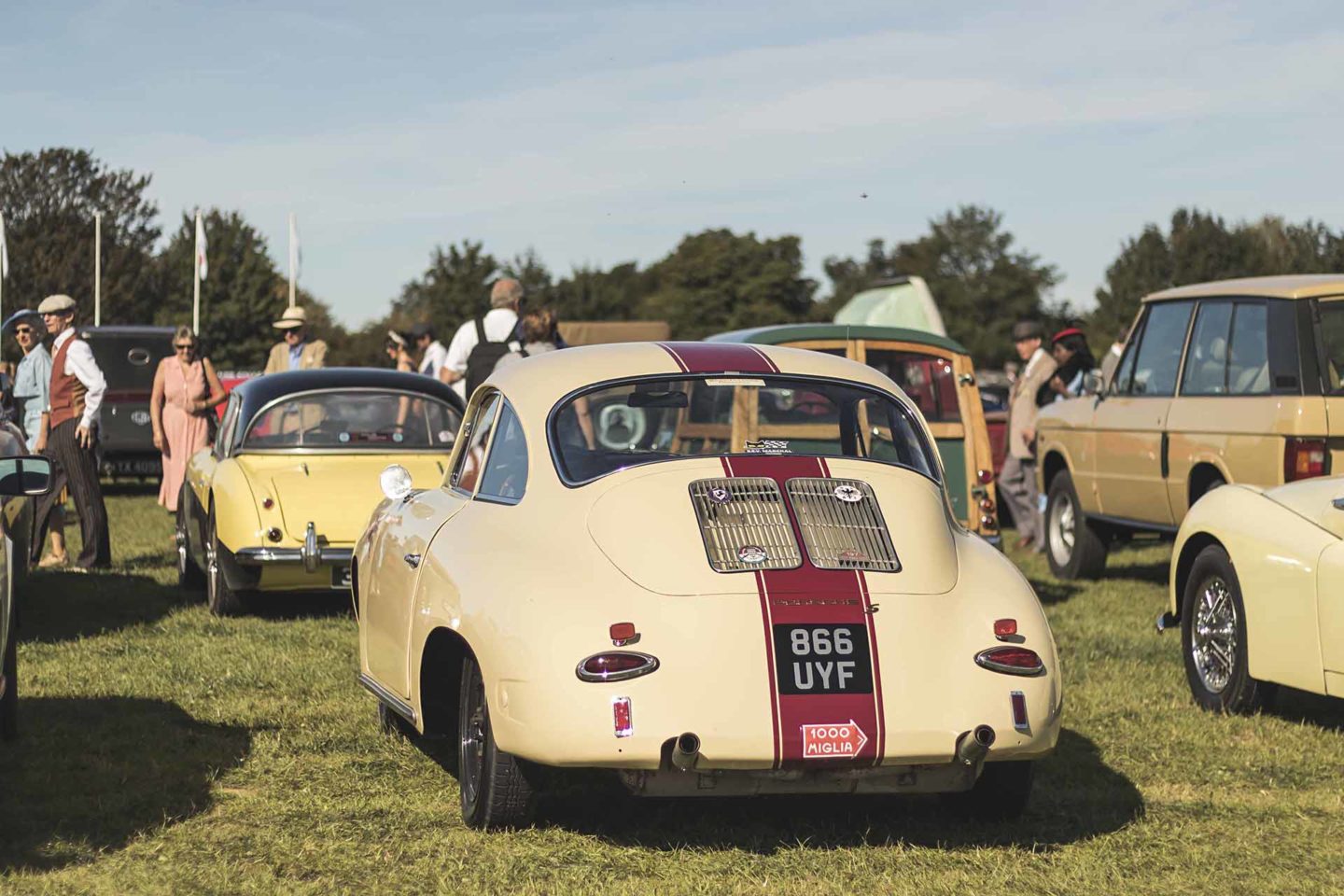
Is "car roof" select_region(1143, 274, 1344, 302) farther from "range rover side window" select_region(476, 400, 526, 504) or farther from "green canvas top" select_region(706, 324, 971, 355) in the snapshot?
"range rover side window" select_region(476, 400, 526, 504)

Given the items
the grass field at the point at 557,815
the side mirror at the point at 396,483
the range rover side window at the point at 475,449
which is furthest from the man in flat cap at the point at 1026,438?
the range rover side window at the point at 475,449

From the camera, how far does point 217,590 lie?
1143 cm

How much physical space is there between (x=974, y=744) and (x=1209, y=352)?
23.8 feet

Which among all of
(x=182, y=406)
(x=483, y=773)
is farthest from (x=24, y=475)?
(x=182, y=406)

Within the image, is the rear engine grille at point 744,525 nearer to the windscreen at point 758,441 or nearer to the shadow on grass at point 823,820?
the windscreen at point 758,441

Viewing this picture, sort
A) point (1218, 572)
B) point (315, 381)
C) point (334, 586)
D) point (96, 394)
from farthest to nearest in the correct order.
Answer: point (96, 394)
point (315, 381)
point (334, 586)
point (1218, 572)

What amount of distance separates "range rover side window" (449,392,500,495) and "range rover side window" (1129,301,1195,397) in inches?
264

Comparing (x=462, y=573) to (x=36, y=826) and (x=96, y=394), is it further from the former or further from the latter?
(x=96, y=394)

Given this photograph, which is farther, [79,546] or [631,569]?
[79,546]

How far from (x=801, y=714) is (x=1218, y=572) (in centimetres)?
372

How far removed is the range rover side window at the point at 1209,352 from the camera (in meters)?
11.9

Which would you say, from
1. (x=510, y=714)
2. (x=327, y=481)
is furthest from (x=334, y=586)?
(x=510, y=714)

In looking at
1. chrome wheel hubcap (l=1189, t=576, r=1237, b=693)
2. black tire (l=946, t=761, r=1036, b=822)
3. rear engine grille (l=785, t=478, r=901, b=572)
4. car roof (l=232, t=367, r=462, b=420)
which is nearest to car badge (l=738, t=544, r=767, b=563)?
rear engine grille (l=785, t=478, r=901, b=572)

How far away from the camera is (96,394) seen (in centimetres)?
1346
